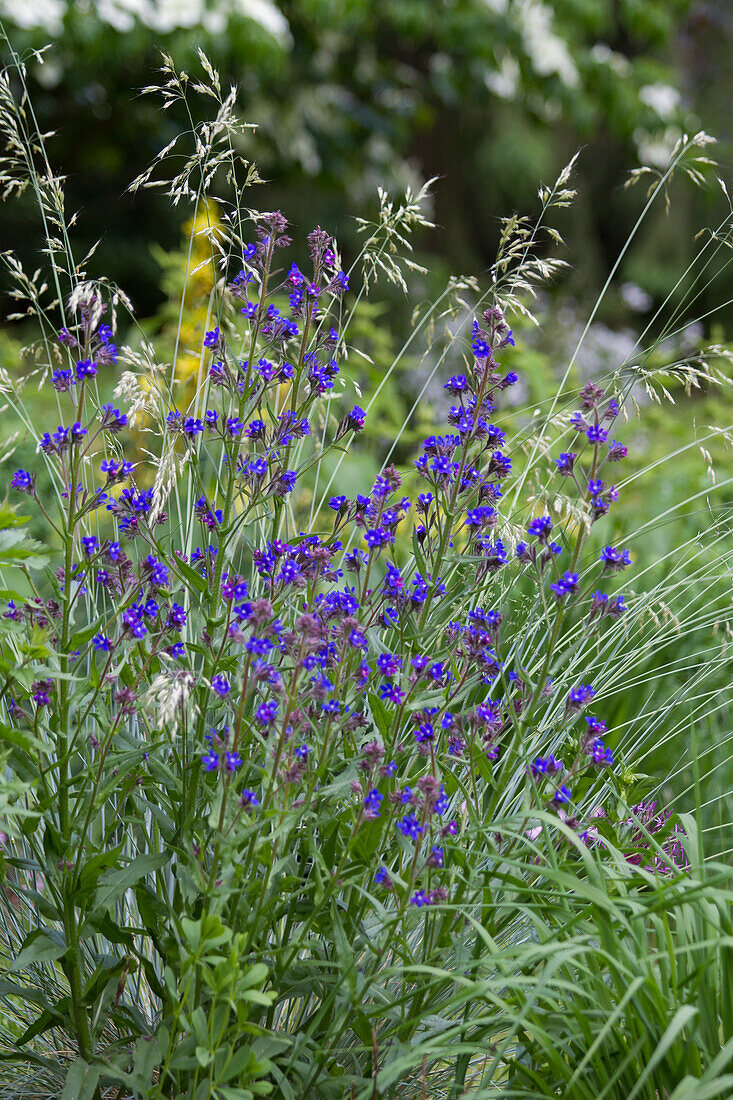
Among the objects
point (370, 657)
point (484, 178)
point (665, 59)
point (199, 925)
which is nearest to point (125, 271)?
point (484, 178)

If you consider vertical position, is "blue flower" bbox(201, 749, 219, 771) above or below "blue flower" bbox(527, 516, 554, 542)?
below

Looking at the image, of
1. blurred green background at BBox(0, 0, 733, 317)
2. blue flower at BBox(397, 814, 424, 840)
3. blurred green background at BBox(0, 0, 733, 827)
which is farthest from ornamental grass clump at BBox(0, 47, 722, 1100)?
blurred green background at BBox(0, 0, 733, 317)

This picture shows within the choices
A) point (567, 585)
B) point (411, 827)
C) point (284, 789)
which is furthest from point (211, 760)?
point (567, 585)

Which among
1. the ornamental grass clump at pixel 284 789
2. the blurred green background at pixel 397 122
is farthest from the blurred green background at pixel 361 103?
the ornamental grass clump at pixel 284 789

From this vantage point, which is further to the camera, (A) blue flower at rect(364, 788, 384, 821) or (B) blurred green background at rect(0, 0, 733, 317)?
(B) blurred green background at rect(0, 0, 733, 317)

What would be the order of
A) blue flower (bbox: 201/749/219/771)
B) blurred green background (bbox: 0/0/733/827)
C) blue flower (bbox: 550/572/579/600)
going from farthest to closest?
blurred green background (bbox: 0/0/733/827)
blue flower (bbox: 550/572/579/600)
blue flower (bbox: 201/749/219/771)

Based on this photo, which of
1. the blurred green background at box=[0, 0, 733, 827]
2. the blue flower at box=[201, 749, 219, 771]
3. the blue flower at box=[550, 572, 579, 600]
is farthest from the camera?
the blurred green background at box=[0, 0, 733, 827]

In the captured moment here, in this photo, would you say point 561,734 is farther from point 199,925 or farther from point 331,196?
point 331,196

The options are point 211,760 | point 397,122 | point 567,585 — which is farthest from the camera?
point 397,122

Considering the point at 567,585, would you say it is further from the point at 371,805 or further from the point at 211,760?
the point at 211,760

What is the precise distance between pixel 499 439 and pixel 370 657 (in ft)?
1.65

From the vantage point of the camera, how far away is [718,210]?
12.7 metres

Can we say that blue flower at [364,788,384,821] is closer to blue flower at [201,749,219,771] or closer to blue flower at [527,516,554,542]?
blue flower at [201,749,219,771]

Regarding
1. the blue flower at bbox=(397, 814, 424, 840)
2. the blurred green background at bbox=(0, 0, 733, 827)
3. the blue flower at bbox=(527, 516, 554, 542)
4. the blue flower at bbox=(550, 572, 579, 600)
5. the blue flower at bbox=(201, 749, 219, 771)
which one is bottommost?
the blue flower at bbox=(397, 814, 424, 840)
